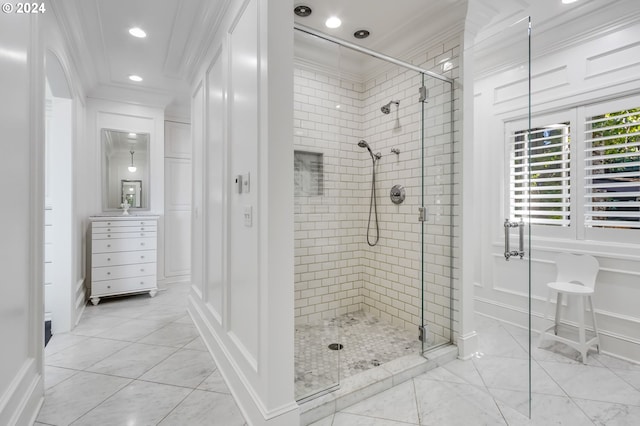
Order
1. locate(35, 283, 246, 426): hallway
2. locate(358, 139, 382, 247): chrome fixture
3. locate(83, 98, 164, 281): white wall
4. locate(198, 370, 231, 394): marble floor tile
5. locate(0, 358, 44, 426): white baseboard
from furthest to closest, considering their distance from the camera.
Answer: locate(83, 98, 164, 281): white wall, locate(358, 139, 382, 247): chrome fixture, locate(198, 370, 231, 394): marble floor tile, locate(35, 283, 246, 426): hallway, locate(0, 358, 44, 426): white baseboard

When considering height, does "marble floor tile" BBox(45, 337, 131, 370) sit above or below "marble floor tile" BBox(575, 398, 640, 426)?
below

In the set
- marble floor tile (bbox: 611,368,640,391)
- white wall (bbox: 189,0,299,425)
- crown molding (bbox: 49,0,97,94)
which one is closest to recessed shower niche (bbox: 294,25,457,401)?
white wall (bbox: 189,0,299,425)

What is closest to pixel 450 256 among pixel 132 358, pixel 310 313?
pixel 310 313

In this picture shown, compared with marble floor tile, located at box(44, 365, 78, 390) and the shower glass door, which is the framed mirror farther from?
the shower glass door

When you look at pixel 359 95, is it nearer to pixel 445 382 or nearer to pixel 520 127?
pixel 520 127

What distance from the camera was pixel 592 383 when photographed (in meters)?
2.11

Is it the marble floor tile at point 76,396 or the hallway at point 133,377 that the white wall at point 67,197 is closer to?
the hallway at point 133,377

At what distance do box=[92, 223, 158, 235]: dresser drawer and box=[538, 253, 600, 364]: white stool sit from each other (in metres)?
4.45

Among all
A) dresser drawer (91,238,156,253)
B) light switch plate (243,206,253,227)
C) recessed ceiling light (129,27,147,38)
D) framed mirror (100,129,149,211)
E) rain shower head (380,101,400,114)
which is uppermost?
recessed ceiling light (129,27,147,38)

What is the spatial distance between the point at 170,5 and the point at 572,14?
3192 mm

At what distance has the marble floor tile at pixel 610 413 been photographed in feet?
5.71

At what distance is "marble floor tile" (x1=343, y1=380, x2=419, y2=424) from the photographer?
5.85 ft

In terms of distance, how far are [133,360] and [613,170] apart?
4.18 metres

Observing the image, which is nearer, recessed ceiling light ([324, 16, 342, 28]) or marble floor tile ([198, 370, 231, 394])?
marble floor tile ([198, 370, 231, 394])
